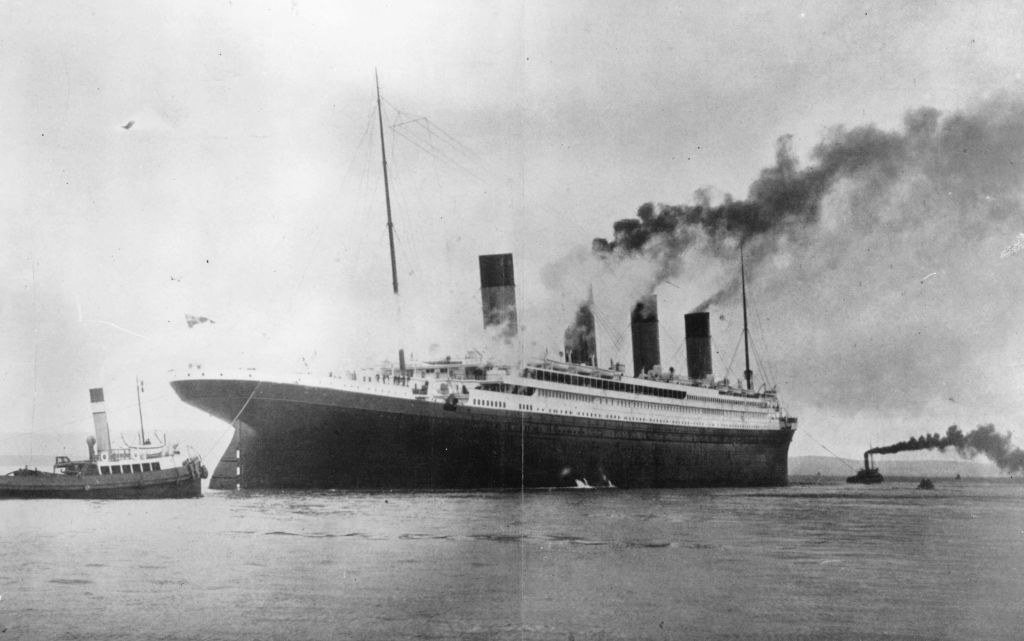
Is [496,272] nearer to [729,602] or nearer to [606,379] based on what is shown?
[606,379]

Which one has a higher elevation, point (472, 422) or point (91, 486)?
point (472, 422)

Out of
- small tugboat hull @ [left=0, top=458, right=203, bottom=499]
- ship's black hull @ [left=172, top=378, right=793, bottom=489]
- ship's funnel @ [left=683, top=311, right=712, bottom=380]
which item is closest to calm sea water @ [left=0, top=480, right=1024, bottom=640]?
ship's black hull @ [left=172, top=378, right=793, bottom=489]

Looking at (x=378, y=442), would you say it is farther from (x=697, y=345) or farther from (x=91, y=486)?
(x=697, y=345)

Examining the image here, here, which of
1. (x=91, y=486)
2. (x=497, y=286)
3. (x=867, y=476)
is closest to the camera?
(x=91, y=486)

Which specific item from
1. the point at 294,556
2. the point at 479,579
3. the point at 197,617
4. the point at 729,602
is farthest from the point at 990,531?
the point at 197,617

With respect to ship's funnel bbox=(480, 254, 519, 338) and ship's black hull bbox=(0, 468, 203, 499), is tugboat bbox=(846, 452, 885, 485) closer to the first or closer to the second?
ship's funnel bbox=(480, 254, 519, 338)

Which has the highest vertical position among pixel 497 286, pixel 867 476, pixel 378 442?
pixel 497 286

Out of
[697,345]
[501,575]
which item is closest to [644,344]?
[697,345]
